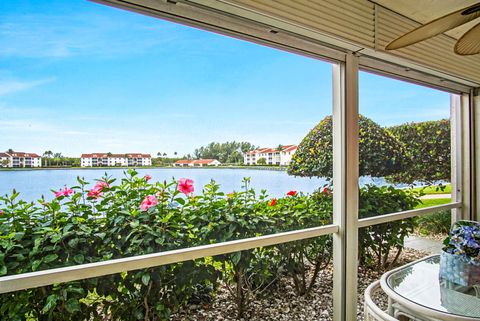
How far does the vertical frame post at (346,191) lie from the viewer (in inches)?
82.2

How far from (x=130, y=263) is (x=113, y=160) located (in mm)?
529

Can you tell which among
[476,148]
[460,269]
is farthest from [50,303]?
[476,148]

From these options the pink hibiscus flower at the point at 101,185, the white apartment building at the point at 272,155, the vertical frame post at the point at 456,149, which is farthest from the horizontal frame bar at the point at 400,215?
the pink hibiscus flower at the point at 101,185

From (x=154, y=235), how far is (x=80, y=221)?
0.37 metres

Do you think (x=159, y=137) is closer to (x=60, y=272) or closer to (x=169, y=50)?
(x=169, y=50)

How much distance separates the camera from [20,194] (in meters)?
1.26

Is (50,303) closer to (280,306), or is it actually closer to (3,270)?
(3,270)

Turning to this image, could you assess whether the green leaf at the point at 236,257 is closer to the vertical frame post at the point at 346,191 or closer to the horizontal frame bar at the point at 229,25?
the vertical frame post at the point at 346,191

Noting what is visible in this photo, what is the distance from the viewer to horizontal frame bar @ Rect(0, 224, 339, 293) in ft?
3.80

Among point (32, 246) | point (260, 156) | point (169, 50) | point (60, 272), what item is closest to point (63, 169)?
point (32, 246)

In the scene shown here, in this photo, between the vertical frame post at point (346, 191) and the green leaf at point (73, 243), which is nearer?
the green leaf at point (73, 243)

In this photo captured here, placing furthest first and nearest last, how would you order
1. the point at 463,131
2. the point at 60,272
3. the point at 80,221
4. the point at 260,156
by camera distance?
the point at 463,131, the point at 260,156, the point at 80,221, the point at 60,272

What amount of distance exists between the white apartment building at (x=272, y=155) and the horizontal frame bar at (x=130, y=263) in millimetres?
499

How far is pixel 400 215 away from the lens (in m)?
2.52
